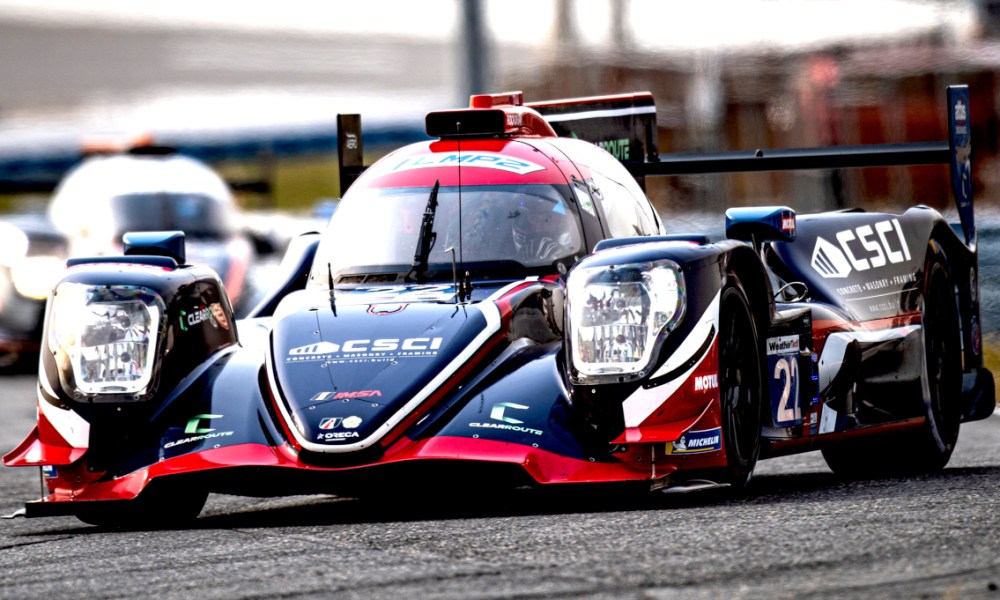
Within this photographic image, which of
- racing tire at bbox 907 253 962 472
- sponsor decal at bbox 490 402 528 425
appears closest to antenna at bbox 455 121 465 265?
sponsor decal at bbox 490 402 528 425

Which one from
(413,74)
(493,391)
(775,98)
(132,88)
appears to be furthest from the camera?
(413,74)

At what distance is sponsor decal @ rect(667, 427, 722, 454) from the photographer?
5.92 metres

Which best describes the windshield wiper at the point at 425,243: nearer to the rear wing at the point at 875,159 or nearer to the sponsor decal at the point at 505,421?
the sponsor decal at the point at 505,421

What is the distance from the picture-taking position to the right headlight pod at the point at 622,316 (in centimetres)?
592

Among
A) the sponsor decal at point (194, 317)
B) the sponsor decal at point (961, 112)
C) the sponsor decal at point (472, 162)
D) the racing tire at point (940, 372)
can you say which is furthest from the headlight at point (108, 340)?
the sponsor decal at point (961, 112)

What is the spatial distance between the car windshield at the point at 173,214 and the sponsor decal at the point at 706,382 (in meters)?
12.0

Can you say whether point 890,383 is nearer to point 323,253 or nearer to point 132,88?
point 323,253

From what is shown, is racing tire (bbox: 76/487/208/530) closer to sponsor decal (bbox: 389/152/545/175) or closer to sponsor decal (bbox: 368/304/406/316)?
sponsor decal (bbox: 368/304/406/316)

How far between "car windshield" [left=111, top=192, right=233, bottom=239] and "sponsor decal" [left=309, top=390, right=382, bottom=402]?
1171 centimetres

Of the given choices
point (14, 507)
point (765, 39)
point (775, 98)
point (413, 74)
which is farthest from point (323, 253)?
point (413, 74)

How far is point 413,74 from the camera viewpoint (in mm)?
78500

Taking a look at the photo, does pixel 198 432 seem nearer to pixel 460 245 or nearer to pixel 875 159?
pixel 460 245

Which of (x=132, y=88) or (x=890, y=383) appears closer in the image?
(x=890, y=383)

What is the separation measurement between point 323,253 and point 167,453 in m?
1.36
